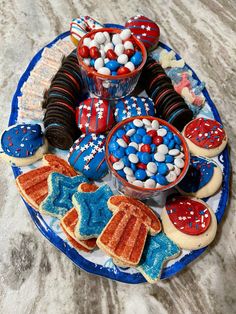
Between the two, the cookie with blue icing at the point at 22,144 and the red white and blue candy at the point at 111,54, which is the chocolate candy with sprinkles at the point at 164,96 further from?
the cookie with blue icing at the point at 22,144

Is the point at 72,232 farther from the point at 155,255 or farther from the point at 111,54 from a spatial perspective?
the point at 111,54

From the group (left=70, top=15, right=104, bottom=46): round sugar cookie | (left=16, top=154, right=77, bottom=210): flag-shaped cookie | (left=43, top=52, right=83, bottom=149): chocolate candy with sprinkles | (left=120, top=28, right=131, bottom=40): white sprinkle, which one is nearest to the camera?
(left=16, top=154, right=77, bottom=210): flag-shaped cookie

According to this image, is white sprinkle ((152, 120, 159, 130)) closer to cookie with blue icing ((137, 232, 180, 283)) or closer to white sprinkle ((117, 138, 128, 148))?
white sprinkle ((117, 138, 128, 148))

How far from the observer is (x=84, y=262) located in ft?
3.93

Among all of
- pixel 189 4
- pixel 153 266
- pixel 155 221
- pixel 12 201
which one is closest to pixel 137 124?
pixel 155 221

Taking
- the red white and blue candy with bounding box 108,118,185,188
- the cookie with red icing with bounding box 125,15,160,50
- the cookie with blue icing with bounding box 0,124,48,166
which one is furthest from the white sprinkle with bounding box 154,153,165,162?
the cookie with red icing with bounding box 125,15,160,50

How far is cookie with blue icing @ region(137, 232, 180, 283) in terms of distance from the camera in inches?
45.5

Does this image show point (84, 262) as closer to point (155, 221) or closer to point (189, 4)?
point (155, 221)

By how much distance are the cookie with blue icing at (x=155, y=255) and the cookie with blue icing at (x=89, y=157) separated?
0.30 meters

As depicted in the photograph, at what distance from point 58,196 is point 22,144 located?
9.5 inches

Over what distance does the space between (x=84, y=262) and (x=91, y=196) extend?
8.7 inches

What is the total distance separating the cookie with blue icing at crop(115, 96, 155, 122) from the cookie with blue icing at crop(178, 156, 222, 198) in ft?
0.86

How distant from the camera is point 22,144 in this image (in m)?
1.29

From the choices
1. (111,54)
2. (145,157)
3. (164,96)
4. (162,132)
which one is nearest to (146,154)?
(145,157)
